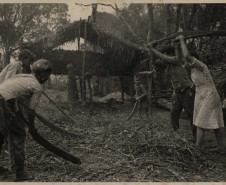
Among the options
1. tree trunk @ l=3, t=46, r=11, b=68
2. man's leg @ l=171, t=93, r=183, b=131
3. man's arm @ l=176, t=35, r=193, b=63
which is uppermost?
tree trunk @ l=3, t=46, r=11, b=68

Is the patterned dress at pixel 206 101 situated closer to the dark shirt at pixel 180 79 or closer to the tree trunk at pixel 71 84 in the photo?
the dark shirt at pixel 180 79

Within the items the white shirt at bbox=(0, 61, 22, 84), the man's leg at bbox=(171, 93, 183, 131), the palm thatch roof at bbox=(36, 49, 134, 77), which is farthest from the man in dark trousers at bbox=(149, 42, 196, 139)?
the palm thatch roof at bbox=(36, 49, 134, 77)

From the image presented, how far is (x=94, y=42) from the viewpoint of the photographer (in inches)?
435

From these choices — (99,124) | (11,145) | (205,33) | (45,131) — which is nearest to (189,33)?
(205,33)

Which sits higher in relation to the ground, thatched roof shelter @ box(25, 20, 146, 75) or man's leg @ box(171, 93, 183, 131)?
thatched roof shelter @ box(25, 20, 146, 75)

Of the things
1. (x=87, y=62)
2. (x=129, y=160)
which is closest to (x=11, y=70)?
(x=129, y=160)

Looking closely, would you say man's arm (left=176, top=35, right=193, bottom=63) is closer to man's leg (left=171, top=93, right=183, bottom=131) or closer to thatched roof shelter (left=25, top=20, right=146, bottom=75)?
man's leg (left=171, top=93, right=183, bottom=131)

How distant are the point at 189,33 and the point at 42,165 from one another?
13.0 feet

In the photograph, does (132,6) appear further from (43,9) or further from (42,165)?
(42,165)

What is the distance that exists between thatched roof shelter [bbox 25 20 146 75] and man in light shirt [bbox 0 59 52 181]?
24.0 feet

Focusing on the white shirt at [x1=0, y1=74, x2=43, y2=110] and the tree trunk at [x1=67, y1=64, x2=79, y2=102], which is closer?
the white shirt at [x1=0, y1=74, x2=43, y2=110]

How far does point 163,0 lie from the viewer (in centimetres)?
483

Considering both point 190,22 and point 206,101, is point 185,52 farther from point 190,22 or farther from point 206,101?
point 190,22

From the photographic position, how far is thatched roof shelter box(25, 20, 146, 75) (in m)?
10.3
